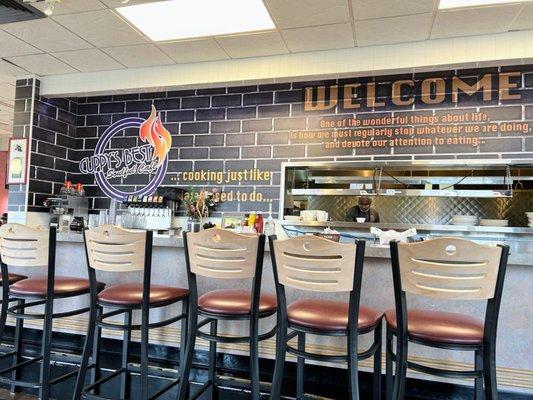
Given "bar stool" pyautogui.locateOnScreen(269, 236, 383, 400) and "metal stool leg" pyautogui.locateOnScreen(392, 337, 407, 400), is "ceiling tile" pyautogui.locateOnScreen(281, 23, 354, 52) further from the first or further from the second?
"metal stool leg" pyautogui.locateOnScreen(392, 337, 407, 400)

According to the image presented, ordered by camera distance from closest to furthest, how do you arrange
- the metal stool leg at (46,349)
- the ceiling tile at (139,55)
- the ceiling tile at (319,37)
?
the metal stool leg at (46,349) < the ceiling tile at (319,37) < the ceiling tile at (139,55)

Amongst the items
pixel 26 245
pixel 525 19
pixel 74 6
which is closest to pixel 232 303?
pixel 26 245

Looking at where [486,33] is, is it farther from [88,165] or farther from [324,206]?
[88,165]

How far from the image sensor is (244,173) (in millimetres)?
4852

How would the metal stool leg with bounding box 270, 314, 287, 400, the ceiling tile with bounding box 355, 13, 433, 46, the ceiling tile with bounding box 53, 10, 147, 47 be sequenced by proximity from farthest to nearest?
the ceiling tile with bounding box 53, 10, 147, 47 < the ceiling tile with bounding box 355, 13, 433, 46 < the metal stool leg with bounding box 270, 314, 287, 400

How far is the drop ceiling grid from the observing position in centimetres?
338

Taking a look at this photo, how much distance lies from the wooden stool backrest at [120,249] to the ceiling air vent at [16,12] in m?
2.32

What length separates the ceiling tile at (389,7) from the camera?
10.7 feet

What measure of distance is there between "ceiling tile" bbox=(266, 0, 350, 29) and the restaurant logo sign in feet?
7.43

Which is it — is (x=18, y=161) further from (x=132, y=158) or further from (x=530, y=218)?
(x=530, y=218)

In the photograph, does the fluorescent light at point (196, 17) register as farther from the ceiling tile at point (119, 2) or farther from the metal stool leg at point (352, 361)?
the metal stool leg at point (352, 361)

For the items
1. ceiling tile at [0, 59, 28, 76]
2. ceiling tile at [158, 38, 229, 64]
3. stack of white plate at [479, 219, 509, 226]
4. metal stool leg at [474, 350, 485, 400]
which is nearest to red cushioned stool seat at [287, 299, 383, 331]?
metal stool leg at [474, 350, 485, 400]

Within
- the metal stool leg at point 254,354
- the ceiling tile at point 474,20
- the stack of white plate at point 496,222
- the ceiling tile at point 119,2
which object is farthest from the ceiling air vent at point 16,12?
the stack of white plate at point 496,222

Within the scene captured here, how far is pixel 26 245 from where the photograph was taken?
2250mm
